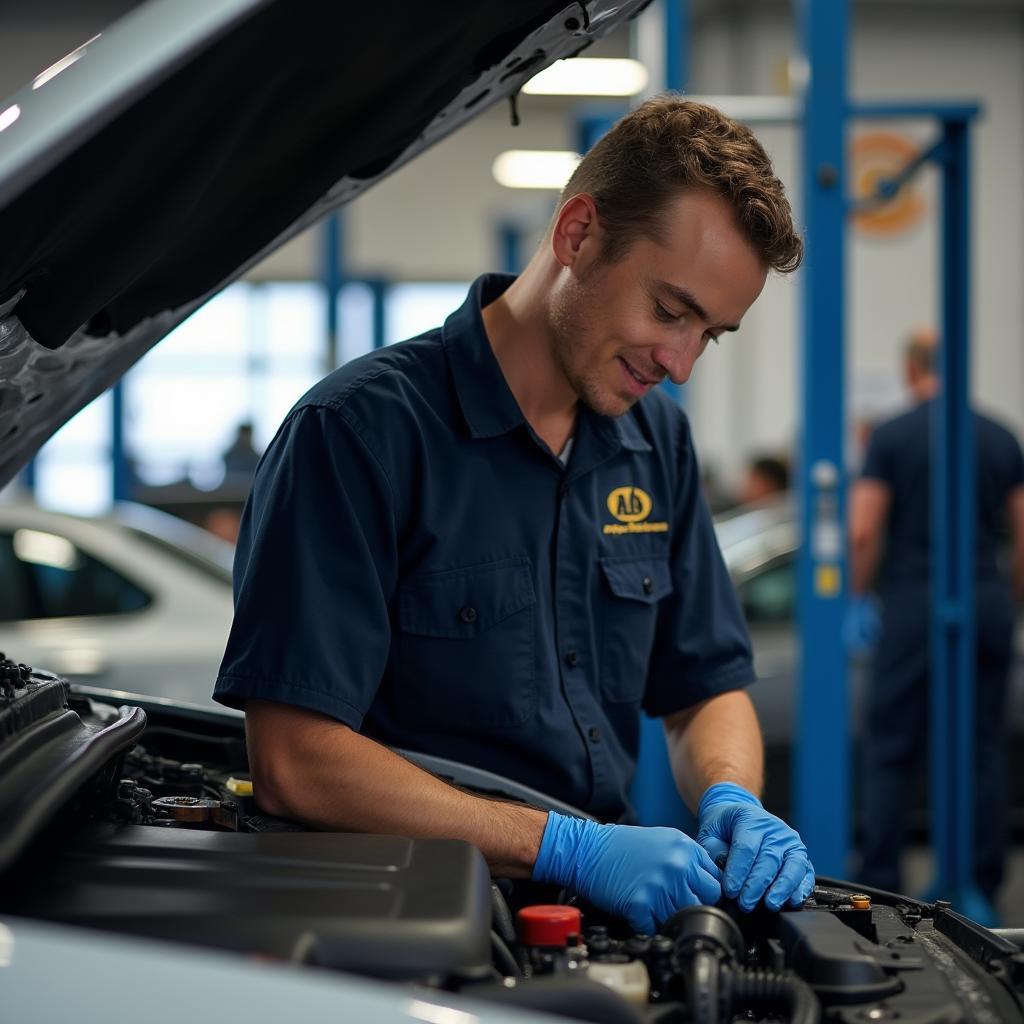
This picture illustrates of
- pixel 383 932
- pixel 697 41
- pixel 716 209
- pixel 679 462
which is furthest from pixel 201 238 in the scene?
pixel 697 41

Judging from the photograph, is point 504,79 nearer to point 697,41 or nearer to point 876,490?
point 876,490

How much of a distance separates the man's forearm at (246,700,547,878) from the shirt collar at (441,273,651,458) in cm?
44

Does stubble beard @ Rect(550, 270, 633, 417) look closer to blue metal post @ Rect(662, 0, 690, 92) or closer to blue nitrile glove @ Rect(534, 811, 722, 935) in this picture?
blue nitrile glove @ Rect(534, 811, 722, 935)

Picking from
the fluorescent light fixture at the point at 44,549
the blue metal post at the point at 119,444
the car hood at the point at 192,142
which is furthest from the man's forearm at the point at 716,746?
the blue metal post at the point at 119,444

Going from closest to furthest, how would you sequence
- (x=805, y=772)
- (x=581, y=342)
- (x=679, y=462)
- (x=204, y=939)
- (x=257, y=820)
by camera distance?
(x=204, y=939), (x=257, y=820), (x=581, y=342), (x=679, y=462), (x=805, y=772)

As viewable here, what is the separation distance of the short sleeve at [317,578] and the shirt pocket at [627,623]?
1.12 feet

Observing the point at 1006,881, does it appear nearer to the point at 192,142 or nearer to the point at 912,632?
the point at 912,632

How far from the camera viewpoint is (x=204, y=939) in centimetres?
110

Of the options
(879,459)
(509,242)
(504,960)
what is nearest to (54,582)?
(879,459)

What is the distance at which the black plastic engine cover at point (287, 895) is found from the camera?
1100 mm

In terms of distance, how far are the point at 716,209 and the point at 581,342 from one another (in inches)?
9.1

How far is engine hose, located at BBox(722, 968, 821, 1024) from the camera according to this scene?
1.23 meters

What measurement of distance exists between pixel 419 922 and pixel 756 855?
557 millimetres

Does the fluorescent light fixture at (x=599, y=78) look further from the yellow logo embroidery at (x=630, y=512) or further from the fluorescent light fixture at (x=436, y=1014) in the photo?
the fluorescent light fixture at (x=436, y=1014)
